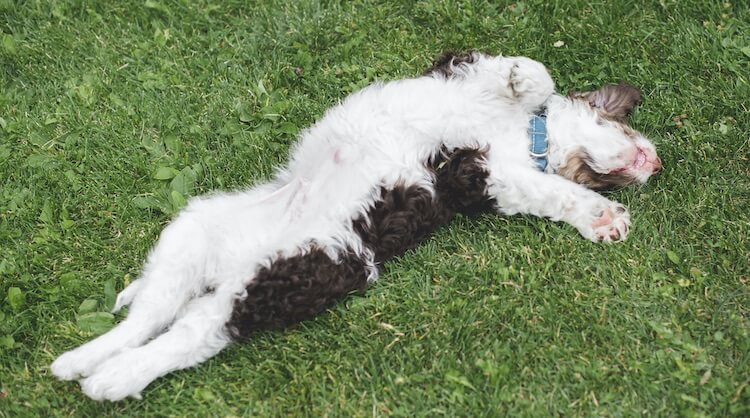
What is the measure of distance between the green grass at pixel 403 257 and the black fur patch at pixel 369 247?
126 mm

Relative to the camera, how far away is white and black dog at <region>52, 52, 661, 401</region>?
3.63 meters

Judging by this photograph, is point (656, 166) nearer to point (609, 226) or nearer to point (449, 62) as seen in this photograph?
point (609, 226)

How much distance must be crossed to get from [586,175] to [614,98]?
0.52 metres

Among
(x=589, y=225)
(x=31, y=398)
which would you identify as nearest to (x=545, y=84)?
(x=589, y=225)

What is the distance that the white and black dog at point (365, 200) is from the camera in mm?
3627

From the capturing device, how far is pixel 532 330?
3.64m

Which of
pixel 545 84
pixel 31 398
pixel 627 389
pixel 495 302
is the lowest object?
pixel 627 389

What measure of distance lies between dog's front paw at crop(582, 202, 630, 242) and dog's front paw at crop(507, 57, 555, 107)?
0.73 meters

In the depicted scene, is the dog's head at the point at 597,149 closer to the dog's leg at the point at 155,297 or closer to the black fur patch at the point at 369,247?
the black fur patch at the point at 369,247

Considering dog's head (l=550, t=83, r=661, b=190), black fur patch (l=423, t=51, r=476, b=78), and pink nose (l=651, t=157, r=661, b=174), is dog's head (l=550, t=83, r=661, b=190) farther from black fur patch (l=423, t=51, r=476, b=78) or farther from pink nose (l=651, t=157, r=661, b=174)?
black fur patch (l=423, t=51, r=476, b=78)

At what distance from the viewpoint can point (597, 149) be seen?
13.7 feet

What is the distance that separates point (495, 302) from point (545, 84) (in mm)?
1258

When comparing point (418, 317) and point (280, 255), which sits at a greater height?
point (280, 255)

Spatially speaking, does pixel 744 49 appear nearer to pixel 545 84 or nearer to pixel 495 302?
pixel 545 84
